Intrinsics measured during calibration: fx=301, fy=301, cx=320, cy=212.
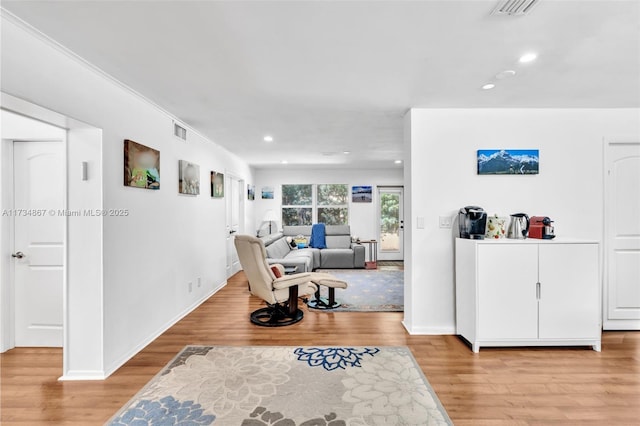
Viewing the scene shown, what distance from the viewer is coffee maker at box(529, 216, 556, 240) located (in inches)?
117

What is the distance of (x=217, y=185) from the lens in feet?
16.4

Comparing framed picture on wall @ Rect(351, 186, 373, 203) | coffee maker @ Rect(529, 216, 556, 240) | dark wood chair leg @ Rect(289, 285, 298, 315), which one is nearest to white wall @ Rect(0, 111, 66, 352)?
dark wood chair leg @ Rect(289, 285, 298, 315)

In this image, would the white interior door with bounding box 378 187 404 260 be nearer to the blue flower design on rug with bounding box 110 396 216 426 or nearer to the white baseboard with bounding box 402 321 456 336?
the white baseboard with bounding box 402 321 456 336

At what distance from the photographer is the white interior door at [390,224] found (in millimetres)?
8078

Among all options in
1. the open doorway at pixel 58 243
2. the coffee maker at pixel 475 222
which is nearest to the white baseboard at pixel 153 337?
the open doorway at pixel 58 243

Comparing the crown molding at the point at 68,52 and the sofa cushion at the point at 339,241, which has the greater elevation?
the crown molding at the point at 68,52

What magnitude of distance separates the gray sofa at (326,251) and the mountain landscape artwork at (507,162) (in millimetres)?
3215

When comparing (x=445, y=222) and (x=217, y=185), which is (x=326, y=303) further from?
(x=217, y=185)

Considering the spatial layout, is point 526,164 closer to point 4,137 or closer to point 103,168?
point 103,168

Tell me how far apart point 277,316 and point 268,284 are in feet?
1.48

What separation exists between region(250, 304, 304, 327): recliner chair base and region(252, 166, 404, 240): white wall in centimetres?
441

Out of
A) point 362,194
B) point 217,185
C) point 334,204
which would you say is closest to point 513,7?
point 217,185

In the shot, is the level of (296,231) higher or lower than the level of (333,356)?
higher

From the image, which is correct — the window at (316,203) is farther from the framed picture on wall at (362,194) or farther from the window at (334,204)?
the framed picture on wall at (362,194)
